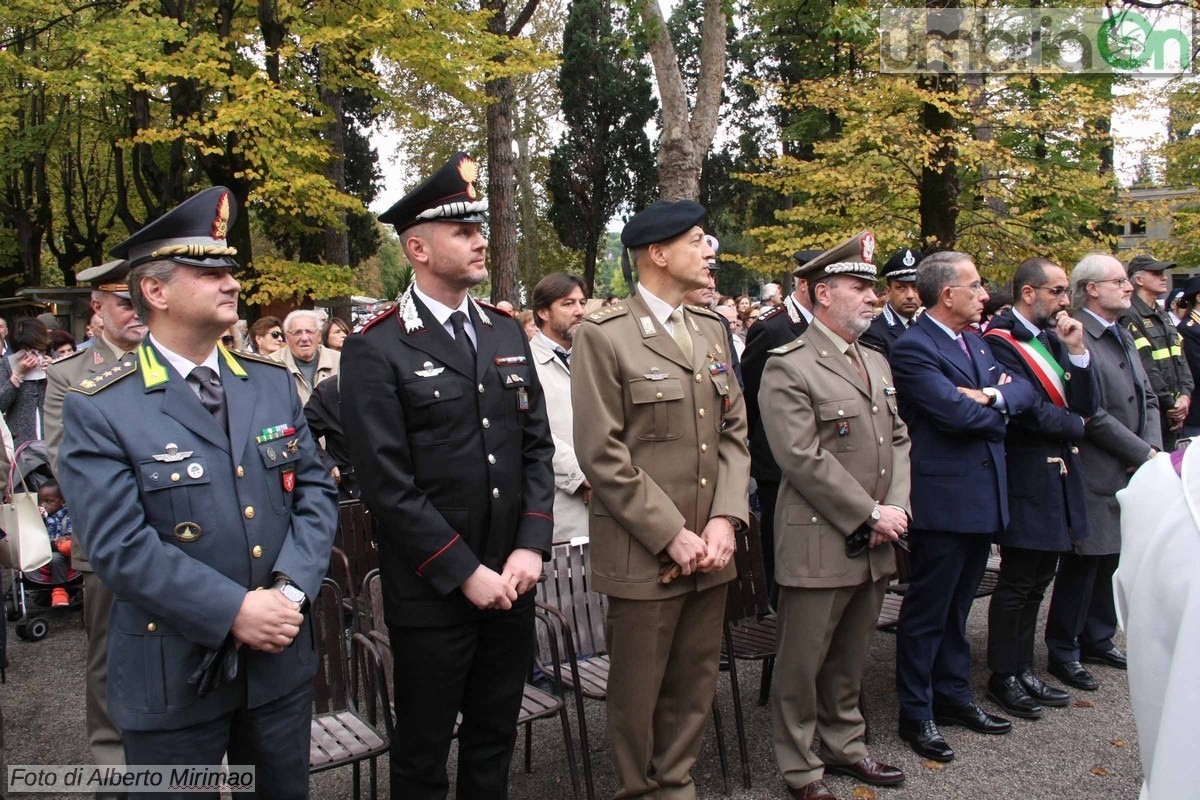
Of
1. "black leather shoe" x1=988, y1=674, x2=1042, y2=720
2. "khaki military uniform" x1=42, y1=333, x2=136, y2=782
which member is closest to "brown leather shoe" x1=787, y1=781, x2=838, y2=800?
"black leather shoe" x1=988, y1=674, x2=1042, y2=720

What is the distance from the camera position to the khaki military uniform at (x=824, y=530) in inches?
151

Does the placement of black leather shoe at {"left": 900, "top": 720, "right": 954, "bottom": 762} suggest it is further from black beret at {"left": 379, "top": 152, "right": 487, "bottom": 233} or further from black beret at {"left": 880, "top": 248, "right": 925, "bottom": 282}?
black beret at {"left": 379, "top": 152, "right": 487, "bottom": 233}

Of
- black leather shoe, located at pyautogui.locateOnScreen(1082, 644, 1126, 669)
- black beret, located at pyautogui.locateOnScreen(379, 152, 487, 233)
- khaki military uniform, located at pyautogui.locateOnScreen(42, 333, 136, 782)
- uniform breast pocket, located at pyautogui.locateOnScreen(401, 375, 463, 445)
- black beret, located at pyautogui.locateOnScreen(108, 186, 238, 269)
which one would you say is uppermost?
black beret, located at pyautogui.locateOnScreen(379, 152, 487, 233)

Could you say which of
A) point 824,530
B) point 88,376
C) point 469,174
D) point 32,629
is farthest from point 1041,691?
point 32,629

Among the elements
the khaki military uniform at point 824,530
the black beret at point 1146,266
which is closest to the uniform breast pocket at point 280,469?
the khaki military uniform at point 824,530

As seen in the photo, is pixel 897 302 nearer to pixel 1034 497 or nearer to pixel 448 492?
pixel 1034 497

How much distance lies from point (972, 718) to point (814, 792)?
3.87ft

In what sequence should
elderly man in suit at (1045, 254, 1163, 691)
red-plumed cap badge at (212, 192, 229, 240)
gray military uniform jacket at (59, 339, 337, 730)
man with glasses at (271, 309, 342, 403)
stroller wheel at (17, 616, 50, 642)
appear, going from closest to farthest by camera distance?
gray military uniform jacket at (59, 339, 337, 730), red-plumed cap badge at (212, 192, 229, 240), elderly man in suit at (1045, 254, 1163, 691), stroller wheel at (17, 616, 50, 642), man with glasses at (271, 309, 342, 403)

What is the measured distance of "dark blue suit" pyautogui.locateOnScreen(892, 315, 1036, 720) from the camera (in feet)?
14.1

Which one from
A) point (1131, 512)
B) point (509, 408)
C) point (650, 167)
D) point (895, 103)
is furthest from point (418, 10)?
point (650, 167)

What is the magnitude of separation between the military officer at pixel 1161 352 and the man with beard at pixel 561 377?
13.4ft

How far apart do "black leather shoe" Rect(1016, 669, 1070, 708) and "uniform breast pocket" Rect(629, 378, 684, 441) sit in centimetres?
272

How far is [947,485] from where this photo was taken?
432cm

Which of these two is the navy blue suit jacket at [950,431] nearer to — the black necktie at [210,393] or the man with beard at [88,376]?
the black necktie at [210,393]
